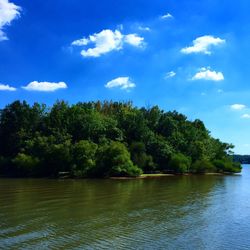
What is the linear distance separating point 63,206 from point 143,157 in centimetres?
5351

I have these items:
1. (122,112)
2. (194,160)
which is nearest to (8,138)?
(122,112)

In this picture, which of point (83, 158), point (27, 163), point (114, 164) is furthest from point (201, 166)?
point (27, 163)

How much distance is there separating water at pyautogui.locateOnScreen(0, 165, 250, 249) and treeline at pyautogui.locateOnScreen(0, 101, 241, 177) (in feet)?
123

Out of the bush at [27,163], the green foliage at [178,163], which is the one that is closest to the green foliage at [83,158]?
the bush at [27,163]

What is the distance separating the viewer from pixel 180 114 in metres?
120

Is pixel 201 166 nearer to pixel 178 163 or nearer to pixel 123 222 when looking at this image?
pixel 178 163

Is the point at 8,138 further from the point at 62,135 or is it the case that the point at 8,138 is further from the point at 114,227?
the point at 114,227

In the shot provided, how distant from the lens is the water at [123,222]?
21017 mm

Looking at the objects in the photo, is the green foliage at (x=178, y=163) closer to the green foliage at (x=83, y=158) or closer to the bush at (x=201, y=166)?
the bush at (x=201, y=166)

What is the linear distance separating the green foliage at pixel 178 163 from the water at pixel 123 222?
167 ft

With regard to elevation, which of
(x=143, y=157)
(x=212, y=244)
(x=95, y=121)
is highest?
(x=95, y=121)

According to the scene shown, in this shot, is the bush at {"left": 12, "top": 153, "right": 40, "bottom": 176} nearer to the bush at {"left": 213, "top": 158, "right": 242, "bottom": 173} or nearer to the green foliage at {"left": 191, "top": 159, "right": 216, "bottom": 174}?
the green foliage at {"left": 191, "top": 159, "right": 216, "bottom": 174}

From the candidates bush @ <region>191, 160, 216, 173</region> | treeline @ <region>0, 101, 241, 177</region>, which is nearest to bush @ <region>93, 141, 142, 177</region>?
treeline @ <region>0, 101, 241, 177</region>

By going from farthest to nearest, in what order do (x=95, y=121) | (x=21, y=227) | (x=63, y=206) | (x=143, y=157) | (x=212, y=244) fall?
(x=95, y=121)
(x=143, y=157)
(x=63, y=206)
(x=21, y=227)
(x=212, y=244)
